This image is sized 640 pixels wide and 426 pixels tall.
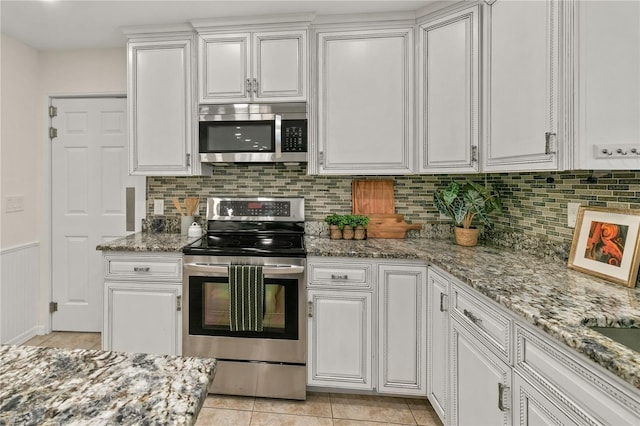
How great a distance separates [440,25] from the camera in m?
2.12

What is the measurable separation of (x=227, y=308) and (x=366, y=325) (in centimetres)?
84

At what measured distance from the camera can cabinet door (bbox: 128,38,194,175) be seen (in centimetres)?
240

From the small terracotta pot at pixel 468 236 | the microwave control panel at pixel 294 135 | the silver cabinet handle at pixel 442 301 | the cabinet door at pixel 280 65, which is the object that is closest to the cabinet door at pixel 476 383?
the silver cabinet handle at pixel 442 301

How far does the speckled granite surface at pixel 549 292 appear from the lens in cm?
83

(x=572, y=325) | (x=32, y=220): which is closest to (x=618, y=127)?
(x=572, y=325)

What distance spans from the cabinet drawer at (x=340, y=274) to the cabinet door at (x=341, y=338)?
0.05m

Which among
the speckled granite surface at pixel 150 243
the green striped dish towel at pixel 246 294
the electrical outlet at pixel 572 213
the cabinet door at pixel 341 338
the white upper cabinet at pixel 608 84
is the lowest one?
the cabinet door at pixel 341 338

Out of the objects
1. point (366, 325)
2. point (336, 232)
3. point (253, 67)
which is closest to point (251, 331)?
point (366, 325)

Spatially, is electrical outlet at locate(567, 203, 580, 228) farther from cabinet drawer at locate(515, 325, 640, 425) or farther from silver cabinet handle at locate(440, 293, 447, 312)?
cabinet drawer at locate(515, 325, 640, 425)

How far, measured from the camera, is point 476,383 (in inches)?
56.0

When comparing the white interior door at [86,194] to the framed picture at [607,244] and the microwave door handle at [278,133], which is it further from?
the framed picture at [607,244]

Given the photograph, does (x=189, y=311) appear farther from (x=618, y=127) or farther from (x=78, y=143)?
(x=618, y=127)

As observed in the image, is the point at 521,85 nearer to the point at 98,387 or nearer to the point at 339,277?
the point at 339,277

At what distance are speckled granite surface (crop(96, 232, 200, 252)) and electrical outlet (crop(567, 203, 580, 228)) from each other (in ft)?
6.98
